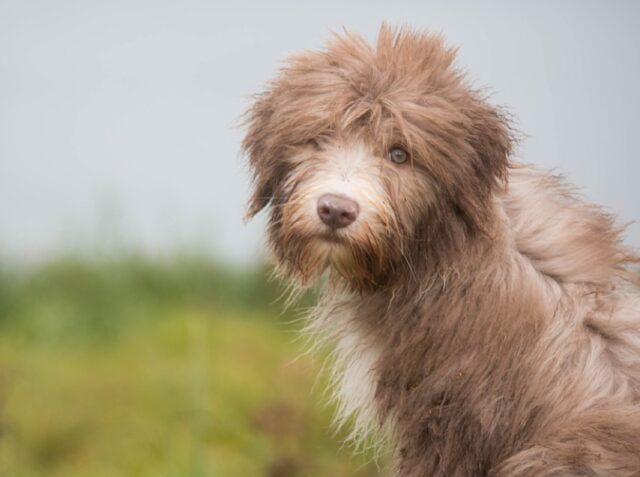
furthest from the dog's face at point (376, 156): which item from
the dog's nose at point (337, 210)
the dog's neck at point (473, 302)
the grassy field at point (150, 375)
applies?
the grassy field at point (150, 375)

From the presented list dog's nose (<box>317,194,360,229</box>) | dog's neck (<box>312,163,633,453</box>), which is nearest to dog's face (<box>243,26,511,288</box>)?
dog's nose (<box>317,194,360,229</box>)

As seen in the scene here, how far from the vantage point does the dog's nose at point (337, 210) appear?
4.86 m

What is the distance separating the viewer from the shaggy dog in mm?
5055

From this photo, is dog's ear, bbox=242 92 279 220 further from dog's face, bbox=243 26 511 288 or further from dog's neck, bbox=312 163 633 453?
dog's neck, bbox=312 163 633 453

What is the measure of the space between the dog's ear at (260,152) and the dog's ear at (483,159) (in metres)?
0.70

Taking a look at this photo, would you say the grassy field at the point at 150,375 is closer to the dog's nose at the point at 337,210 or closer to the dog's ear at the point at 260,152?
the dog's ear at the point at 260,152

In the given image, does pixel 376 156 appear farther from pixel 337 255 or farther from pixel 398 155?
pixel 337 255

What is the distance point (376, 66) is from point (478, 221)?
0.67m

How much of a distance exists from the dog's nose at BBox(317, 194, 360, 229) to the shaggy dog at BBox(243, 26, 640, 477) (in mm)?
40

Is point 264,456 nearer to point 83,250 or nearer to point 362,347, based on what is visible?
point 362,347

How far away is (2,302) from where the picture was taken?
8289mm

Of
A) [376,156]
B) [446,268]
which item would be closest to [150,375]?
[446,268]

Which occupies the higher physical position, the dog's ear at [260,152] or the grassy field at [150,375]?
the dog's ear at [260,152]

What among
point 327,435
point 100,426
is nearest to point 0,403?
point 100,426
